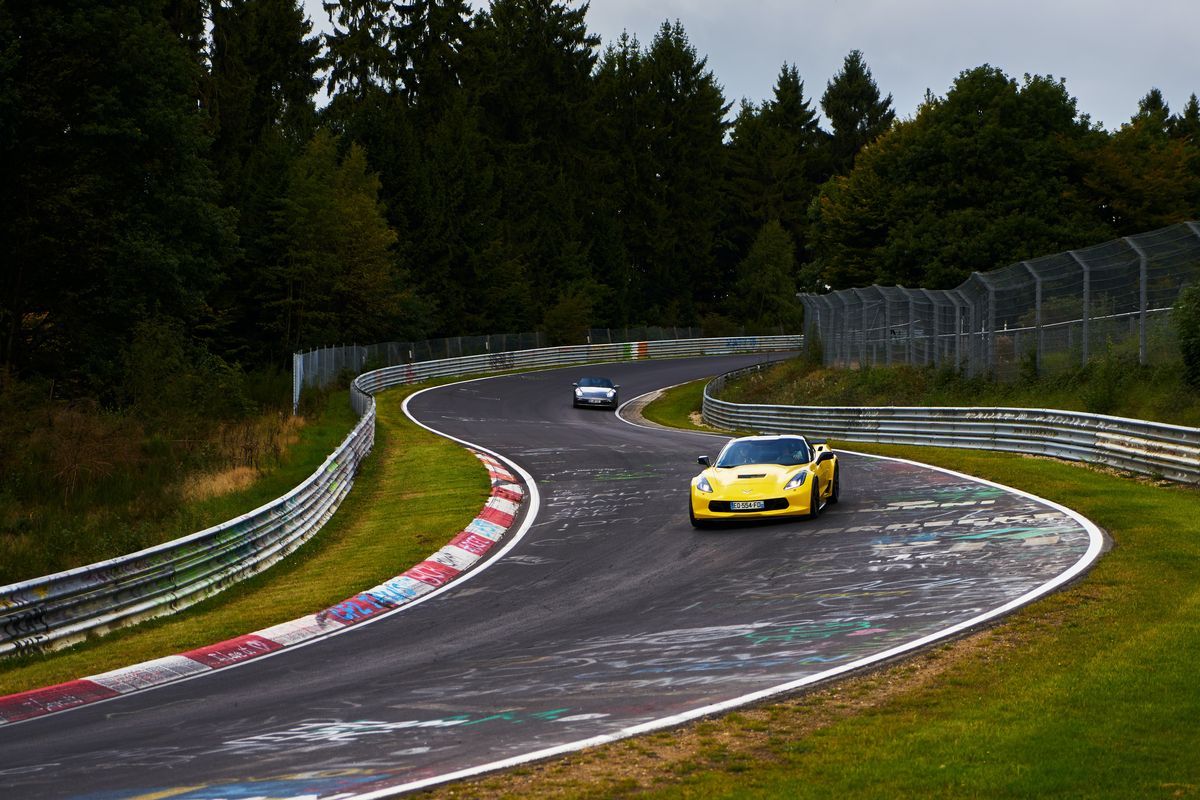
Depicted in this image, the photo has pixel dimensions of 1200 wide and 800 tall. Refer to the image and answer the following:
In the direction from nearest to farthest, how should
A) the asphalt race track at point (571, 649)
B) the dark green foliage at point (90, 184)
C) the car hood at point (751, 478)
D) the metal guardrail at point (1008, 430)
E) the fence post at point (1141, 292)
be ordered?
the asphalt race track at point (571, 649)
the car hood at point (751, 478)
the metal guardrail at point (1008, 430)
the fence post at point (1141, 292)
the dark green foliage at point (90, 184)

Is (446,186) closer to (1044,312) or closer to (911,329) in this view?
(911,329)

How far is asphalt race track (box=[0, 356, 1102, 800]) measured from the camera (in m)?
7.70

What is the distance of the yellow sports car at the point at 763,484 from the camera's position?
17.9m

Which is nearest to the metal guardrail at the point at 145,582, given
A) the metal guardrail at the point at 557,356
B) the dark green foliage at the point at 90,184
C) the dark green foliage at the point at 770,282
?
the metal guardrail at the point at 557,356

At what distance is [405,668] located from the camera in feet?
34.2

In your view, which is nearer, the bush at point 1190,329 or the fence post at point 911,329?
the bush at point 1190,329

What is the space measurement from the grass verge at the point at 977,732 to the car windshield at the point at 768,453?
26.7ft

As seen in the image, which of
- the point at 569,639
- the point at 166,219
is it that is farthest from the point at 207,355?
the point at 569,639

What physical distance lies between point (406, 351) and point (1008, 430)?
43.2 m

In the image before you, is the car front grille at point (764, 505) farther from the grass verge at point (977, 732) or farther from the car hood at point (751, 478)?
the grass verge at point (977, 732)

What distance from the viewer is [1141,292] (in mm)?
24672

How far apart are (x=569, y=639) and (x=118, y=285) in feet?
110

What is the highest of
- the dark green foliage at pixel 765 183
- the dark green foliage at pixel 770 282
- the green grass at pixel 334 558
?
the dark green foliage at pixel 765 183

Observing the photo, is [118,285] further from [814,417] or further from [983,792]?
[983,792]
